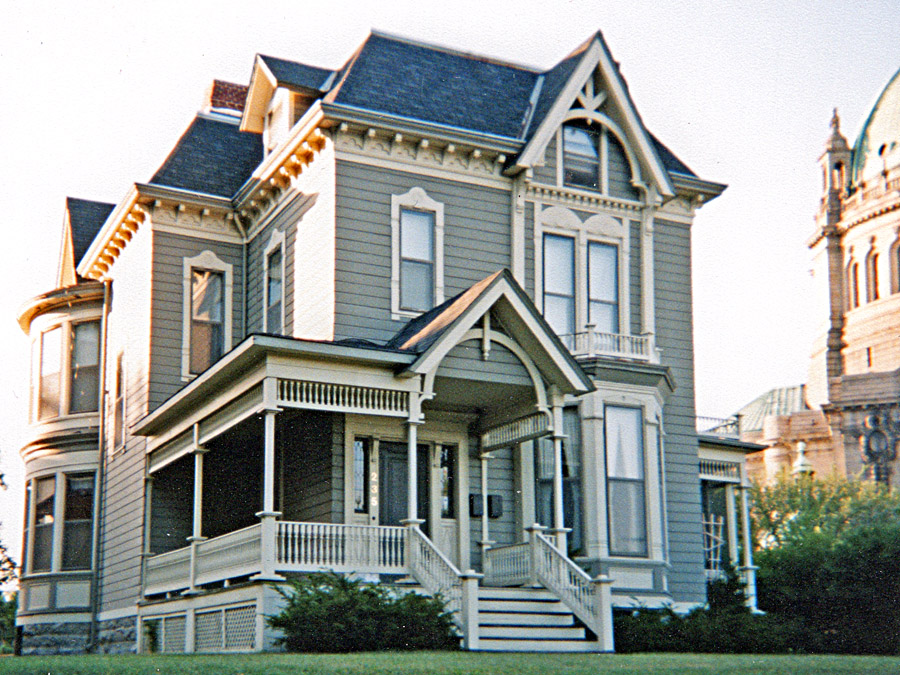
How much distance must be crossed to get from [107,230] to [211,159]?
273 centimetres

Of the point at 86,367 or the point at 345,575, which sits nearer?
the point at 345,575

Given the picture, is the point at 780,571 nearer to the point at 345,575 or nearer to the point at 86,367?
the point at 345,575

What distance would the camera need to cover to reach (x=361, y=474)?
1891 cm

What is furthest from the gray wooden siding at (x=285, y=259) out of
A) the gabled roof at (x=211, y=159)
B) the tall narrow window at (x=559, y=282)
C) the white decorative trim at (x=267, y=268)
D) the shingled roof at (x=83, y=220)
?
the shingled roof at (x=83, y=220)

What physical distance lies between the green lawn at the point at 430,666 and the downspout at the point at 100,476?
36.3 ft

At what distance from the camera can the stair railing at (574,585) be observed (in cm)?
1712

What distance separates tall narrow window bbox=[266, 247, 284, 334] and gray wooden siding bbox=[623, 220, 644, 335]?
20.5 feet

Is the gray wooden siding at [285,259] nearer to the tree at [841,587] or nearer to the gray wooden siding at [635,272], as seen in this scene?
the gray wooden siding at [635,272]

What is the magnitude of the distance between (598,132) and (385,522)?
27.0ft

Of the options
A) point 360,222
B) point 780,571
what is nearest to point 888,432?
point 780,571

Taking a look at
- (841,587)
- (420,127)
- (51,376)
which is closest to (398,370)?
(420,127)

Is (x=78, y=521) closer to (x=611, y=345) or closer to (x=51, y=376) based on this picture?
(x=51, y=376)

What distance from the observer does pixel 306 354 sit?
55.2 ft

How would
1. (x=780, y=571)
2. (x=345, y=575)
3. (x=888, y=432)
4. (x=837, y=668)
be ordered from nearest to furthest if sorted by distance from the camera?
(x=837, y=668), (x=345, y=575), (x=780, y=571), (x=888, y=432)
